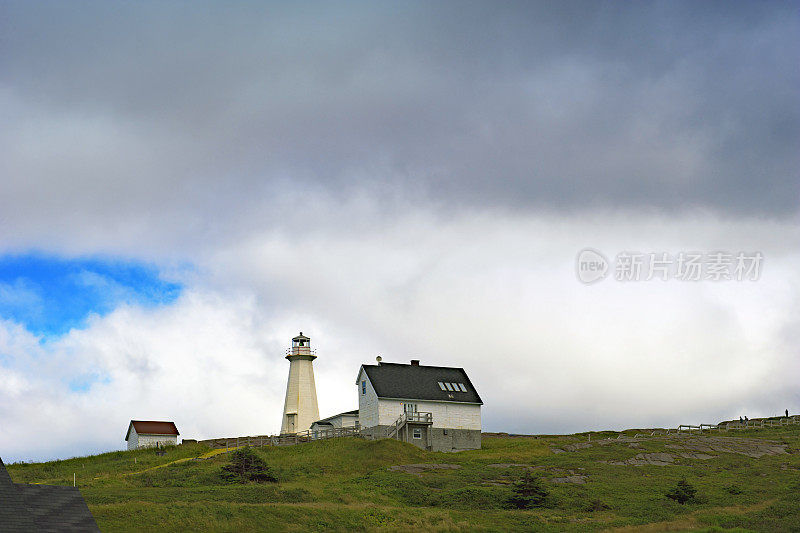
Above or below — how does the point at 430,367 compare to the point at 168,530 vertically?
above

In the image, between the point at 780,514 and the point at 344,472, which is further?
the point at 344,472

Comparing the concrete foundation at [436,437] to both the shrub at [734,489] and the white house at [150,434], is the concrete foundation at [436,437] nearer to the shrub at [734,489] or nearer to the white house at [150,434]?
the white house at [150,434]

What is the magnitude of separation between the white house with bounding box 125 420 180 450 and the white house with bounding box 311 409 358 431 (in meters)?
16.0

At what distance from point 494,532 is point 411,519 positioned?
4434 millimetres

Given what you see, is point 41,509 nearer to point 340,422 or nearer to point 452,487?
point 452,487

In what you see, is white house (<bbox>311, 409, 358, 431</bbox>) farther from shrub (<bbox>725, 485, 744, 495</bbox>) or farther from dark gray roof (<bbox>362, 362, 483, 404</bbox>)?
shrub (<bbox>725, 485, 744, 495</bbox>)

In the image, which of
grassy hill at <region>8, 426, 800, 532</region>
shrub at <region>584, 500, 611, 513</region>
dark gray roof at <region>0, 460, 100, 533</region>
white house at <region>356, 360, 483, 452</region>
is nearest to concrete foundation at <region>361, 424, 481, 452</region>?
white house at <region>356, 360, 483, 452</region>

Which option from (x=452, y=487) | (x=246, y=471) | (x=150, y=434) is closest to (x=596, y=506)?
(x=452, y=487)

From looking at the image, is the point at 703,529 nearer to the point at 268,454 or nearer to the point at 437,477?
the point at 437,477

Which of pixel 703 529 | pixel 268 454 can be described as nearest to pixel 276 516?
pixel 703 529

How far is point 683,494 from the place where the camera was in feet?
157

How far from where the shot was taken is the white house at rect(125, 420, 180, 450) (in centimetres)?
8931

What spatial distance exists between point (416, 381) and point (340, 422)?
1084 centimetres

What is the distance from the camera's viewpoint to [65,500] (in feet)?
94.5
